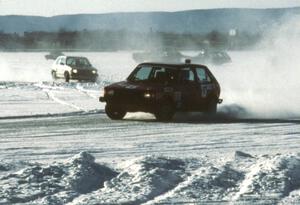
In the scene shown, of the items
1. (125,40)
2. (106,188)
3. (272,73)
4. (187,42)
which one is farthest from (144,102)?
(125,40)

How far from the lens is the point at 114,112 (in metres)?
19.7

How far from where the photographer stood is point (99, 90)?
3322 centimetres

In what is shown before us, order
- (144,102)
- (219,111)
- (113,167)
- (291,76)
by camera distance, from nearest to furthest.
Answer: (113,167) → (144,102) → (219,111) → (291,76)

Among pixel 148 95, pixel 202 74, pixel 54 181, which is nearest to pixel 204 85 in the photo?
pixel 202 74

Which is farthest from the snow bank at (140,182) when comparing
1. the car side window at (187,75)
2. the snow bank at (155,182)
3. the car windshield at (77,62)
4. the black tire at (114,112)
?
the car windshield at (77,62)

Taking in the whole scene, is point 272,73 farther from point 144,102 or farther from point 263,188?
point 263,188

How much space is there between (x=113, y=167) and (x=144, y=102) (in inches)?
323

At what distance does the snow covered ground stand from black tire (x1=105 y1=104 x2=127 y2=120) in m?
0.32

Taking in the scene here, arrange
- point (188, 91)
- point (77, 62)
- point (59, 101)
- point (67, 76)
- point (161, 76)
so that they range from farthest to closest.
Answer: point (77, 62), point (67, 76), point (59, 101), point (188, 91), point (161, 76)

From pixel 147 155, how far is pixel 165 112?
763cm

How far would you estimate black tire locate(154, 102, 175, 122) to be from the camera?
1892cm

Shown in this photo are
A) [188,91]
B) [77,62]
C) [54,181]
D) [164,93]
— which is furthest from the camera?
[77,62]

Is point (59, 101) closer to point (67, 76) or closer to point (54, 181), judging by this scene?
point (67, 76)

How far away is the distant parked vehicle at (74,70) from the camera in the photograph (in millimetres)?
41375
